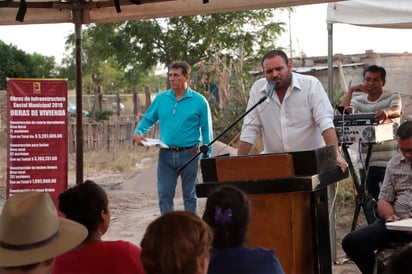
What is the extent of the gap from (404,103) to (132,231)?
6098 millimetres

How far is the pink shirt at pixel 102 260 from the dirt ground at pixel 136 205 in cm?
372

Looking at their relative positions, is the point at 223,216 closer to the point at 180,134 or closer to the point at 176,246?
the point at 176,246

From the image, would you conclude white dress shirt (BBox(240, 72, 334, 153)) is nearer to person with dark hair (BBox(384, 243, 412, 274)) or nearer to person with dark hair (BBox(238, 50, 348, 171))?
person with dark hair (BBox(238, 50, 348, 171))

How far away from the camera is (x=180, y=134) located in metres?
6.86

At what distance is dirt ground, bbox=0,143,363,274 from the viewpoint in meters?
8.50

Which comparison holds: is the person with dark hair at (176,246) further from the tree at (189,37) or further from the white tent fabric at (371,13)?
the tree at (189,37)

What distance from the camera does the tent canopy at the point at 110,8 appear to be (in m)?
5.32

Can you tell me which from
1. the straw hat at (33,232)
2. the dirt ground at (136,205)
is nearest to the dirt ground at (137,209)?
the dirt ground at (136,205)

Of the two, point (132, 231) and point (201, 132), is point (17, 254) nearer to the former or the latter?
point (201, 132)

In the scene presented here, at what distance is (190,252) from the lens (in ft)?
8.36

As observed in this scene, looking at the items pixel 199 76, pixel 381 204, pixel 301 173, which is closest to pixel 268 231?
pixel 301 173

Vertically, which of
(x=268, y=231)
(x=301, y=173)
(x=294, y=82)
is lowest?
(x=268, y=231)

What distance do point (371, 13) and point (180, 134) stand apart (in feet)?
6.97

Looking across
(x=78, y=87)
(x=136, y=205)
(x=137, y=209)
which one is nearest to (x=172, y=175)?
(x=78, y=87)
